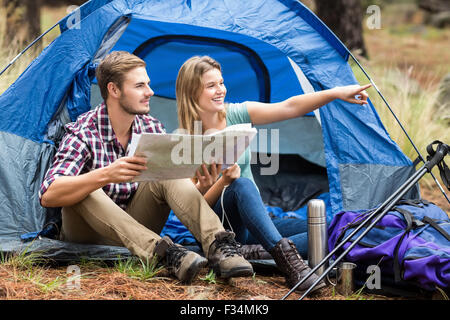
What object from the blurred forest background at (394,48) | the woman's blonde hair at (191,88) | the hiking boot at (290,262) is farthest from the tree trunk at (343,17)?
the hiking boot at (290,262)

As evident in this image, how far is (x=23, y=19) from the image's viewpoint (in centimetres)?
662

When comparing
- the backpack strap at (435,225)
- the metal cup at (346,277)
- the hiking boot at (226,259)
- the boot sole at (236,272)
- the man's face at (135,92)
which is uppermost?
the man's face at (135,92)

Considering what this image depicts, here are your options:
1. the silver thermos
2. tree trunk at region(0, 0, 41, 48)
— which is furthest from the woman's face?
tree trunk at region(0, 0, 41, 48)

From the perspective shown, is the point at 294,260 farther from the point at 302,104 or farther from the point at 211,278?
the point at 302,104

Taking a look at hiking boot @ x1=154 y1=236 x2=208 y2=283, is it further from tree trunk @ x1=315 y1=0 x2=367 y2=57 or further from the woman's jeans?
tree trunk @ x1=315 y1=0 x2=367 y2=57

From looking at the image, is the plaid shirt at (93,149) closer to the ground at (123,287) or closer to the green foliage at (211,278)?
the ground at (123,287)

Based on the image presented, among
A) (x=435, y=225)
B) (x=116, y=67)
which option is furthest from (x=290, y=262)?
(x=116, y=67)

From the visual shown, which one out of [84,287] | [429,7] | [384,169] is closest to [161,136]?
[84,287]

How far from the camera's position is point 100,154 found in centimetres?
264

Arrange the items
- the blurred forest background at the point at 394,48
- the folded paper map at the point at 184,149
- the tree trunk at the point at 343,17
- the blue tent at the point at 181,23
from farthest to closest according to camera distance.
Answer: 1. the tree trunk at the point at 343,17
2. the blurred forest background at the point at 394,48
3. the blue tent at the point at 181,23
4. the folded paper map at the point at 184,149

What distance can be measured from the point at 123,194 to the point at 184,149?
0.63m

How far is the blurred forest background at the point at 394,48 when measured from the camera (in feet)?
14.3

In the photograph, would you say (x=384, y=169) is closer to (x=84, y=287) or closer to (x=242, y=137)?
(x=242, y=137)
